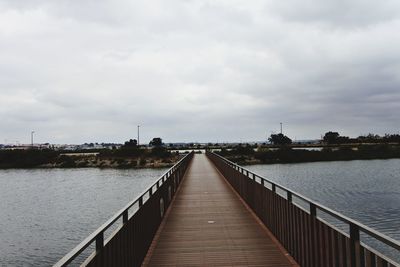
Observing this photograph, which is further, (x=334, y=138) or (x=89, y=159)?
(x=334, y=138)

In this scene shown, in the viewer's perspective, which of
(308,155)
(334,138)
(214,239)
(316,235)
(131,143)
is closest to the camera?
(316,235)

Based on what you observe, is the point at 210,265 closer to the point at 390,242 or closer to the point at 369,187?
the point at 390,242

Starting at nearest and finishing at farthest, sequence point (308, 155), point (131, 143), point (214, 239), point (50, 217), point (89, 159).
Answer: point (214, 239), point (50, 217), point (308, 155), point (89, 159), point (131, 143)

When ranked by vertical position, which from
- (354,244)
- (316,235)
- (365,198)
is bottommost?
(365,198)

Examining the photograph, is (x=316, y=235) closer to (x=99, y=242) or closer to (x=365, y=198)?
(x=99, y=242)

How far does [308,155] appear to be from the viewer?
88938mm

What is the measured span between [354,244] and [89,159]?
93.1 meters

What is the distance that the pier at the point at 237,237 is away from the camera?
14.6ft

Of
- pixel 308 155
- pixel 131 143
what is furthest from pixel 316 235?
pixel 131 143

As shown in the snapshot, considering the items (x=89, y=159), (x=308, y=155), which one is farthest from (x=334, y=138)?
(x=89, y=159)

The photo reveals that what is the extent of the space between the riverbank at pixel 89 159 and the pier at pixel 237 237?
68928 mm

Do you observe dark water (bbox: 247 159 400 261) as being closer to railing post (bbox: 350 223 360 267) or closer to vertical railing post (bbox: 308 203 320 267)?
vertical railing post (bbox: 308 203 320 267)

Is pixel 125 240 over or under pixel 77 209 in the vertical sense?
over

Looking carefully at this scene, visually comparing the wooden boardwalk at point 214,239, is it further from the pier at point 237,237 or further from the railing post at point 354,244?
the railing post at point 354,244
